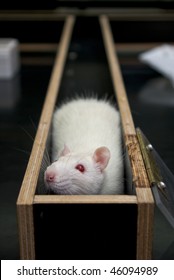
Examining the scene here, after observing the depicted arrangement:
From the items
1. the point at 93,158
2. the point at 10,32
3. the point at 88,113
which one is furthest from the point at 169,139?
the point at 10,32

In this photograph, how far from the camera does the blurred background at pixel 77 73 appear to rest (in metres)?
1.32

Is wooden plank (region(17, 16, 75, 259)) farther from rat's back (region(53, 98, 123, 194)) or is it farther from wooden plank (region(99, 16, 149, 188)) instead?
wooden plank (region(99, 16, 149, 188))

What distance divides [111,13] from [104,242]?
232cm

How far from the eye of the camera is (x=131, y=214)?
2.88 ft

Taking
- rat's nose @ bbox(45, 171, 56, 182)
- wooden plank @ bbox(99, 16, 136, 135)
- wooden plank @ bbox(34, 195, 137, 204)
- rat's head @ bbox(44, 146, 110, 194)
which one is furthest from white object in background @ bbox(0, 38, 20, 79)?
wooden plank @ bbox(34, 195, 137, 204)

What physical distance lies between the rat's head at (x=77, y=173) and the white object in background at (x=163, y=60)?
116 cm

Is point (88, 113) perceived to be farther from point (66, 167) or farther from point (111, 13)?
point (111, 13)

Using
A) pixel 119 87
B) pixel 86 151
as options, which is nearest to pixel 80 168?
pixel 86 151

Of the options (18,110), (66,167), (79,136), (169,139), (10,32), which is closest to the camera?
(66,167)

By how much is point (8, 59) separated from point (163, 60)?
29.3 inches

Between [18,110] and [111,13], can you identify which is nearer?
[18,110]

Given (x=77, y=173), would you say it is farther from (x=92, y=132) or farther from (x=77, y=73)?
(x=77, y=73)

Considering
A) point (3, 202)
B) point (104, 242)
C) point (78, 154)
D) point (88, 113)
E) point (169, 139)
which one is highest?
point (88, 113)

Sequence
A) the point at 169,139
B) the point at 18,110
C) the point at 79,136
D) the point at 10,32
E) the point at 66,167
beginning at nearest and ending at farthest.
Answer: the point at 66,167, the point at 79,136, the point at 169,139, the point at 18,110, the point at 10,32
